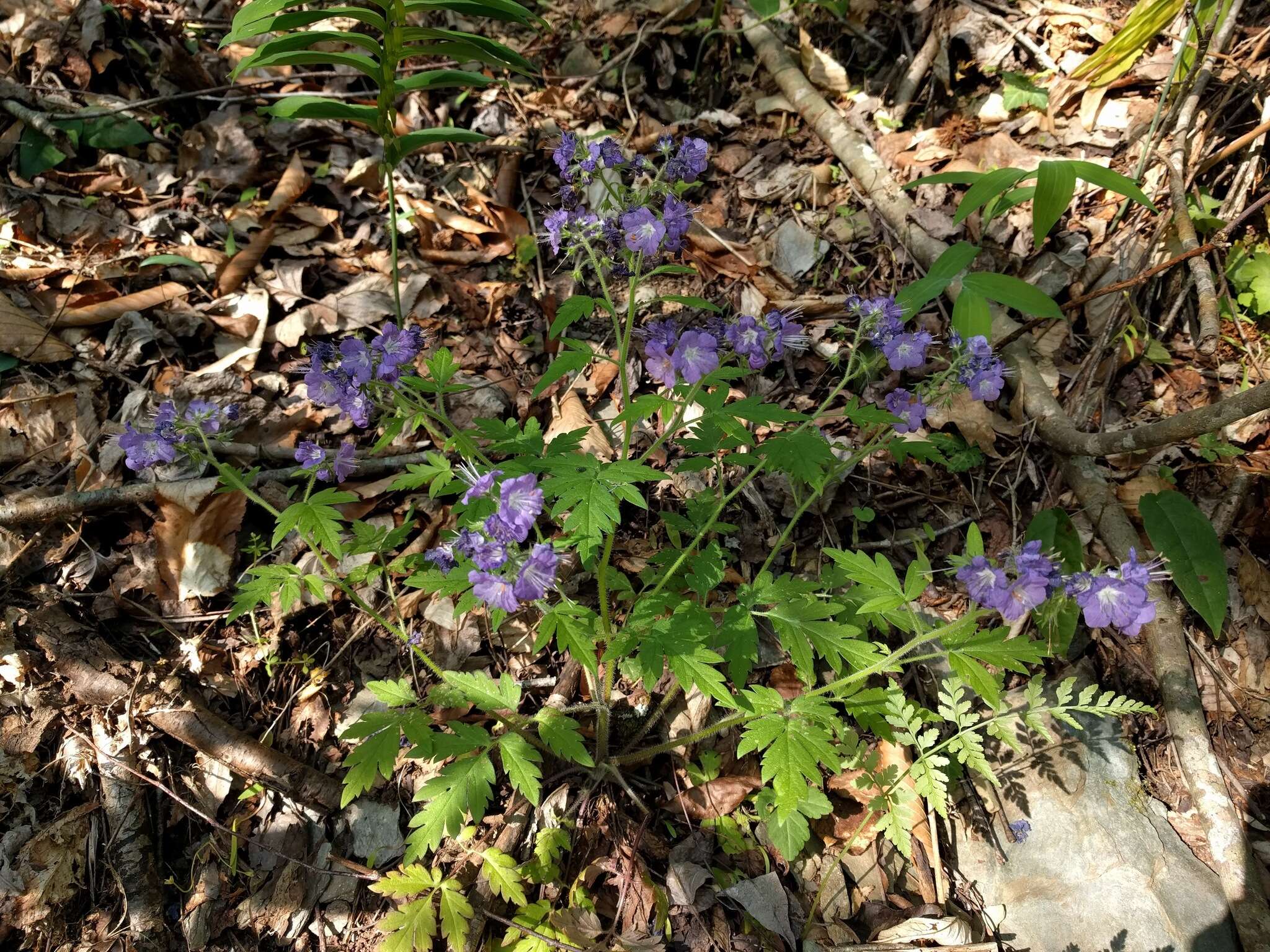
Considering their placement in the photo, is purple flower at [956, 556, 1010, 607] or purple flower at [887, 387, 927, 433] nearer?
purple flower at [956, 556, 1010, 607]

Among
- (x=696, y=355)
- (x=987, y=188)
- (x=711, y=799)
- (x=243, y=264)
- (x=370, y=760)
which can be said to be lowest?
(x=711, y=799)

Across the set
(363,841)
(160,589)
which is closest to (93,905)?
(363,841)

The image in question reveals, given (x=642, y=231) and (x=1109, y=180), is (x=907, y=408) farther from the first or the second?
(x=1109, y=180)

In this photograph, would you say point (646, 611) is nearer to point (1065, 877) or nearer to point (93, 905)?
point (1065, 877)

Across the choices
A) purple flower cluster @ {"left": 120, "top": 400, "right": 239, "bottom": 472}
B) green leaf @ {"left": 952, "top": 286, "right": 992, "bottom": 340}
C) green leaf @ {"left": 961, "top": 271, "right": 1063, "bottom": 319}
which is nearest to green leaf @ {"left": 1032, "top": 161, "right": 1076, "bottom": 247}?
green leaf @ {"left": 961, "top": 271, "right": 1063, "bottom": 319}

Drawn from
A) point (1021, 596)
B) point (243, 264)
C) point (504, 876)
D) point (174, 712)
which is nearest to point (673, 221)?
point (1021, 596)

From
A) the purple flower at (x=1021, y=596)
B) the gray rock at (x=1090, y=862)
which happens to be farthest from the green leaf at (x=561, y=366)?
the gray rock at (x=1090, y=862)

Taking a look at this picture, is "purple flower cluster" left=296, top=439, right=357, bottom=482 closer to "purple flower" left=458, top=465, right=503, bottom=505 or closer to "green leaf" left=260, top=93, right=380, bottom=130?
"purple flower" left=458, top=465, right=503, bottom=505
